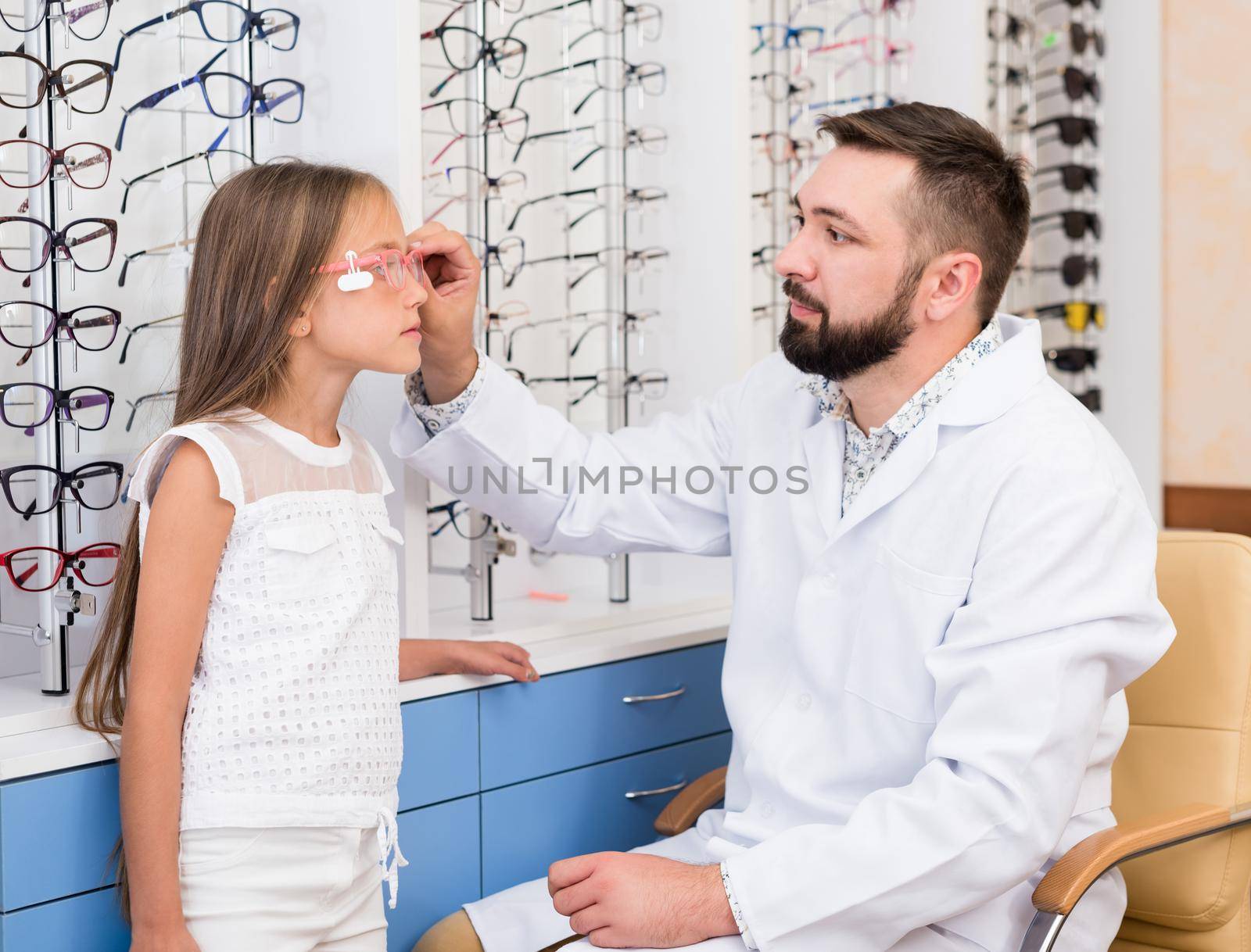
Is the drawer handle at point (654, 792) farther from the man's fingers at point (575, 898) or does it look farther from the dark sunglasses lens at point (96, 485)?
the dark sunglasses lens at point (96, 485)

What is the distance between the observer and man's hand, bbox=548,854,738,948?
1.49 metres

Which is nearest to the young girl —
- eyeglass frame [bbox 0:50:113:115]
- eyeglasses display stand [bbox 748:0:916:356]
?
eyeglass frame [bbox 0:50:113:115]

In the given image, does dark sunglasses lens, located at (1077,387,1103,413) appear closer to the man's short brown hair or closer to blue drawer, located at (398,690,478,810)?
the man's short brown hair

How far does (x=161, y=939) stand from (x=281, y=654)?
1.07 ft

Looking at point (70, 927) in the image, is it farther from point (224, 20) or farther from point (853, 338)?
point (224, 20)

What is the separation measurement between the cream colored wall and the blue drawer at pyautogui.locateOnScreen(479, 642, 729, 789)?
1.79 metres

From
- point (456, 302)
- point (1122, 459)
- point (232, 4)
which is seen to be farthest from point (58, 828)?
point (1122, 459)

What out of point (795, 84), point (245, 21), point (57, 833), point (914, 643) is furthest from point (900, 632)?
point (795, 84)

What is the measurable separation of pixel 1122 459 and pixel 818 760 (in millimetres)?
568

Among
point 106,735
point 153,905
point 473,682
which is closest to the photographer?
point 153,905

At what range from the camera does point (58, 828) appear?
1441mm

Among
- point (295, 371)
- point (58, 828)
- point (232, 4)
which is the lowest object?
point (58, 828)

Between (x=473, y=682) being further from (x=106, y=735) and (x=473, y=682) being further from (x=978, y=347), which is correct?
(x=978, y=347)

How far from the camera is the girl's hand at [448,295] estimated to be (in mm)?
1785
